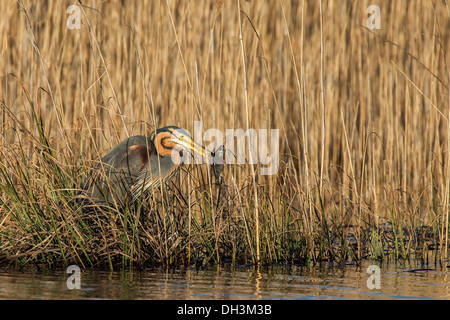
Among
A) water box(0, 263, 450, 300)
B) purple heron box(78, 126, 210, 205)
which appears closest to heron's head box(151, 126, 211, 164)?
purple heron box(78, 126, 210, 205)

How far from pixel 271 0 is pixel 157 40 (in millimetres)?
1369

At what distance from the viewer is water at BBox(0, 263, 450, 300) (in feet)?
9.26

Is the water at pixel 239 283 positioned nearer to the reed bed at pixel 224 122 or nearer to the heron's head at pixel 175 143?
the reed bed at pixel 224 122

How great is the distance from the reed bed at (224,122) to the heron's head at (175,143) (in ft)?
0.46

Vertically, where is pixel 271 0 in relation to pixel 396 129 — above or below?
above

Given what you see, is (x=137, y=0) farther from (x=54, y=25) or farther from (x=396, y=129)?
(x=396, y=129)

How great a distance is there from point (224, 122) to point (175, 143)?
3.42 ft

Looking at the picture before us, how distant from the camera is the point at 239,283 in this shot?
311 centimetres

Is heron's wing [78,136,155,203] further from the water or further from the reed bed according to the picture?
the water

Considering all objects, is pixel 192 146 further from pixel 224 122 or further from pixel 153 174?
pixel 224 122

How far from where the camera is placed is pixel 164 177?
397cm

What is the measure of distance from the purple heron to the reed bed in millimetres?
116
